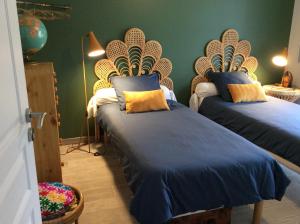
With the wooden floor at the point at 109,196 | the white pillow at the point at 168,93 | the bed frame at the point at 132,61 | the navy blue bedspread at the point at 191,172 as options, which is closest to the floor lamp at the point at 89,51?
the bed frame at the point at 132,61

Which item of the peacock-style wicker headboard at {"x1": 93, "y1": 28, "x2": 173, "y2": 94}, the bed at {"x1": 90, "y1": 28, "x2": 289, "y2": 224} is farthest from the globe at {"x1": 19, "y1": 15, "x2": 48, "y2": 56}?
the peacock-style wicker headboard at {"x1": 93, "y1": 28, "x2": 173, "y2": 94}

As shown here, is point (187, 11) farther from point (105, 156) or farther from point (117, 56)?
point (105, 156)

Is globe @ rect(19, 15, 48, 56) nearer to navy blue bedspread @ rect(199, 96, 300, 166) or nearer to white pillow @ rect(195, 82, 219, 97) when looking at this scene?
navy blue bedspread @ rect(199, 96, 300, 166)

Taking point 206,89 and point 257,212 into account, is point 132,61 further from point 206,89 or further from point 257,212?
point 257,212

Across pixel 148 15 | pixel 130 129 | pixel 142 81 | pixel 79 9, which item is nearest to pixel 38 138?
pixel 130 129

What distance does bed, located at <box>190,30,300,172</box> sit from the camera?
102 inches

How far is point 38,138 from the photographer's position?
6.23ft

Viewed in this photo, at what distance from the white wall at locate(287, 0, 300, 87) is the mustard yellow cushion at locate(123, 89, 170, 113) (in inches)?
83.6

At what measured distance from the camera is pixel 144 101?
10.1 feet

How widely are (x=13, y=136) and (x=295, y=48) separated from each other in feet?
13.3

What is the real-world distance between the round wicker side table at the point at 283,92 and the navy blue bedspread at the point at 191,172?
1.77m

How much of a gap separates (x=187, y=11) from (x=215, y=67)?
843 mm

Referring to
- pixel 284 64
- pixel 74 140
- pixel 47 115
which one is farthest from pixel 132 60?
pixel 284 64

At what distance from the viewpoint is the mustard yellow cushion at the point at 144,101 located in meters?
3.05
